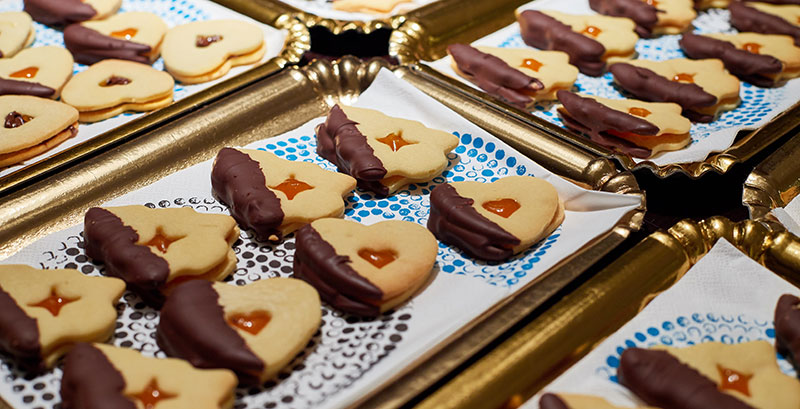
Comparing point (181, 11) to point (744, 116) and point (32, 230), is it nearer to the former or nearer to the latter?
point (32, 230)

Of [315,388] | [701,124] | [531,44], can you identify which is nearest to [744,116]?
[701,124]

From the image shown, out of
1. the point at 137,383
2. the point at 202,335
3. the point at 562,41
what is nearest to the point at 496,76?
the point at 562,41

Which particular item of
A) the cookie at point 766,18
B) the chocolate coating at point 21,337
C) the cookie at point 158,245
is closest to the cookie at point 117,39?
the cookie at point 158,245

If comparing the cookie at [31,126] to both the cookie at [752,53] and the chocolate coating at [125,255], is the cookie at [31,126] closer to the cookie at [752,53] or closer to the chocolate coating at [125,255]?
the chocolate coating at [125,255]

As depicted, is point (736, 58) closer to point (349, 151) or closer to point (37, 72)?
point (349, 151)

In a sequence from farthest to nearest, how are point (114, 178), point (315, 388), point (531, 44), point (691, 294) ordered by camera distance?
point (531, 44) < point (114, 178) < point (691, 294) < point (315, 388)
